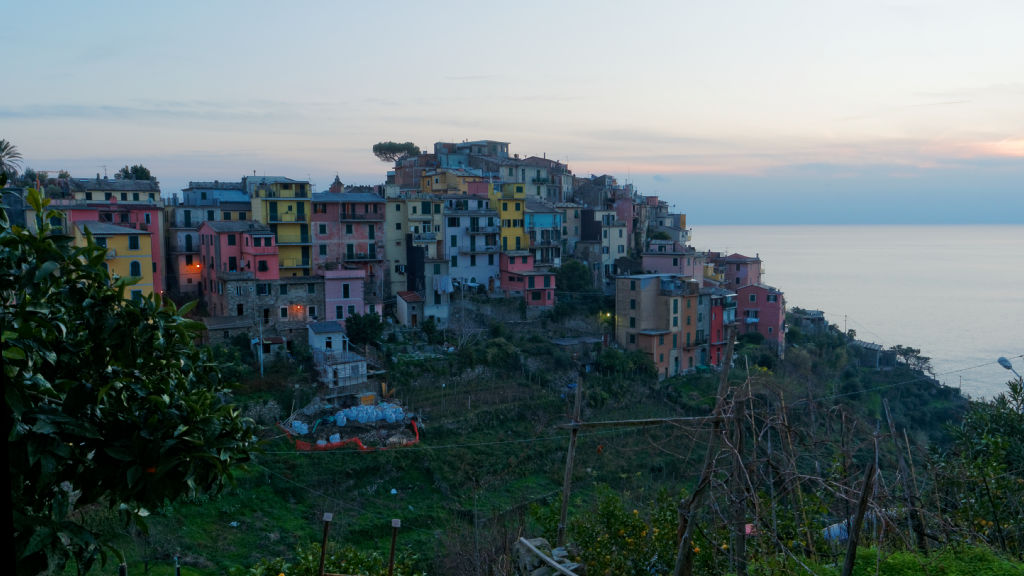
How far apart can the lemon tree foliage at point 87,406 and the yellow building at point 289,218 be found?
24.4 meters

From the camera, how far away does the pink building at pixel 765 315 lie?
111ft

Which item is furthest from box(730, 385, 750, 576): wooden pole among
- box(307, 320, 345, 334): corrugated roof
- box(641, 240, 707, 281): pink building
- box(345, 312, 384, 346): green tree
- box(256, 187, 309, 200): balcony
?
box(641, 240, 707, 281): pink building

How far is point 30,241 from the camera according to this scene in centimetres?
295

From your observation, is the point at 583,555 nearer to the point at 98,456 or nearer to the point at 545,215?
the point at 98,456

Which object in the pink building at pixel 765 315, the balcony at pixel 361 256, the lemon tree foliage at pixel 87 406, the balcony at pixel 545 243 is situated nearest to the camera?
the lemon tree foliage at pixel 87 406

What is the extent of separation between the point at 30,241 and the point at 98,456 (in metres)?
0.98

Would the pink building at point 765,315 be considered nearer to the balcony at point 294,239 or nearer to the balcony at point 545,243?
the balcony at point 545,243

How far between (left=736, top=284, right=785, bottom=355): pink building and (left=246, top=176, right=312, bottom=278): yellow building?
20.7 meters

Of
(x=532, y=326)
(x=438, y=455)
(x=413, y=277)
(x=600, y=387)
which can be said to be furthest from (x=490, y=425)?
(x=413, y=277)

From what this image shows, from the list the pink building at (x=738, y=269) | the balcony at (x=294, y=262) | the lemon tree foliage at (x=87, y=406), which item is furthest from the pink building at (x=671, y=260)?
the lemon tree foliage at (x=87, y=406)

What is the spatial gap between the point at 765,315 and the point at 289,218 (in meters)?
22.8

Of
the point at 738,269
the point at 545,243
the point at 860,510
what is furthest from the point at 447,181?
the point at 860,510

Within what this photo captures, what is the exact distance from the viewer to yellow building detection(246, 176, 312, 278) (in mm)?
26906

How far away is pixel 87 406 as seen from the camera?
2867 mm
